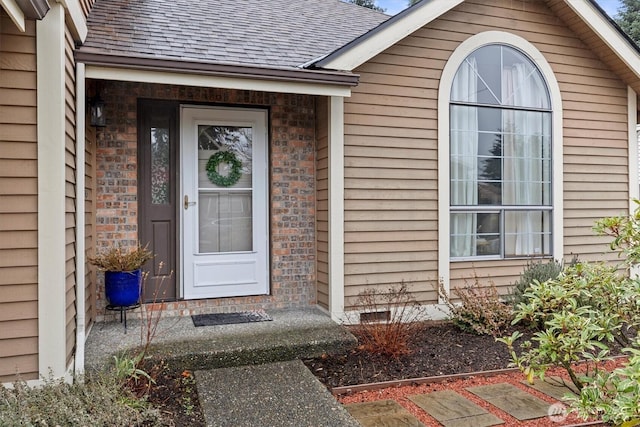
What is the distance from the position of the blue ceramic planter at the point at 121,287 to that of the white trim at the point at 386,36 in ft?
8.92

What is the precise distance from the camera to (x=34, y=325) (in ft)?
10.5

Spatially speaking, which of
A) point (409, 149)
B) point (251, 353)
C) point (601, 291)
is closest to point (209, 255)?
point (251, 353)

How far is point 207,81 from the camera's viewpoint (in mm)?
4305

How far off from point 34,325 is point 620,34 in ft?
21.9

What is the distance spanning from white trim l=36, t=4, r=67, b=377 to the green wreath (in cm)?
197

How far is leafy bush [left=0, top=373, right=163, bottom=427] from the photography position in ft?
8.38

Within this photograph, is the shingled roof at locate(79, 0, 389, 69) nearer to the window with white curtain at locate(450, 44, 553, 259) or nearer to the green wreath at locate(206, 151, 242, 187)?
the green wreath at locate(206, 151, 242, 187)

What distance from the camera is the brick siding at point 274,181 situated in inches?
187

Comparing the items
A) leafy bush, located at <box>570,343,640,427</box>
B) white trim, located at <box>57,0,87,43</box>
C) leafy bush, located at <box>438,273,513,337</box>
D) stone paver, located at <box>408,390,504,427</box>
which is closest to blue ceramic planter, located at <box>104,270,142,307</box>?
white trim, located at <box>57,0,87,43</box>

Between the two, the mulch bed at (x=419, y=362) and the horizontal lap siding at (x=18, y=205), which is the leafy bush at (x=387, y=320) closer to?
the mulch bed at (x=419, y=362)

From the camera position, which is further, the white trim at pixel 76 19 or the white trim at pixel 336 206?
the white trim at pixel 336 206

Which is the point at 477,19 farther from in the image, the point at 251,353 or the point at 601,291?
the point at 251,353

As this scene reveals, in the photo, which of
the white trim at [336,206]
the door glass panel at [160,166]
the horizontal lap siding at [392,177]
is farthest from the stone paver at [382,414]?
the door glass panel at [160,166]

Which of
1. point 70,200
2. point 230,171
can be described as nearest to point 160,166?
point 230,171
